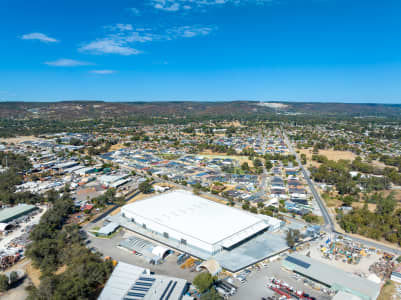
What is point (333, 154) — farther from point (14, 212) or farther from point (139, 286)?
point (14, 212)

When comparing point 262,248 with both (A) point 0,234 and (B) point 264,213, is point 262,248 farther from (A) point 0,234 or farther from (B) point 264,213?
(A) point 0,234

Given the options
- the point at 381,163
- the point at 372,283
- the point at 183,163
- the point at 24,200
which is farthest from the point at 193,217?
the point at 381,163

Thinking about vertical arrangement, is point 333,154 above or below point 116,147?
below

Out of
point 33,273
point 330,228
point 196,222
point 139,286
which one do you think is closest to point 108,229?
point 33,273

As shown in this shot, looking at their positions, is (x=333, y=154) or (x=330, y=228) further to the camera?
(x=333, y=154)

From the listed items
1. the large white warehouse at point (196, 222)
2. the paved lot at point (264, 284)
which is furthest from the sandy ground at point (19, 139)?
the paved lot at point (264, 284)

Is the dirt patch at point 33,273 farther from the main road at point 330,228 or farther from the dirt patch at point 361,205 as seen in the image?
the dirt patch at point 361,205
